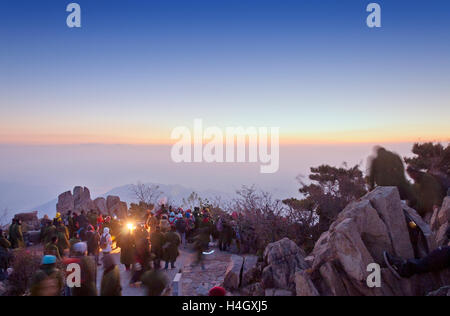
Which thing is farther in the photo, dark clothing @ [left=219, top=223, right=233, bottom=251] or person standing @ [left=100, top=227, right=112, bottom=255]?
dark clothing @ [left=219, top=223, right=233, bottom=251]

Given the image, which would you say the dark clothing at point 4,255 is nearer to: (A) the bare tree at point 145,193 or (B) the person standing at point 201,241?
(B) the person standing at point 201,241

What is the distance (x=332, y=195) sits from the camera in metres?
17.0

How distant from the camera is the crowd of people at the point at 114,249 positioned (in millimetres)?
7789

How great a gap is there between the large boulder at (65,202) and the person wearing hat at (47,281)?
2209 cm

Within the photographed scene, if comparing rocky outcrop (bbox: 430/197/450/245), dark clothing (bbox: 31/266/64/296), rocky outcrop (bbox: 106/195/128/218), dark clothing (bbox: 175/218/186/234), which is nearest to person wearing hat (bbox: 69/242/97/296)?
dark clothing (bbox: 31/266/64/296)

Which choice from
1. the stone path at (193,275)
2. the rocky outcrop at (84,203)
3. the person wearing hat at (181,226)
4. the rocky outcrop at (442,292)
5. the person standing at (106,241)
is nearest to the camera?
the rocky outcrop at (442,292)

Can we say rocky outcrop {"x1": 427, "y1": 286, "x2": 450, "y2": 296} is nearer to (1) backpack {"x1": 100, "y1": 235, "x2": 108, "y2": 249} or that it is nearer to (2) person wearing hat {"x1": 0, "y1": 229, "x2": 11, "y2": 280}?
(1) backpack {"x1": 100, "y1": 235, "x2": 108, "y2": 249}

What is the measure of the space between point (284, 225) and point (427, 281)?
7.11 metres

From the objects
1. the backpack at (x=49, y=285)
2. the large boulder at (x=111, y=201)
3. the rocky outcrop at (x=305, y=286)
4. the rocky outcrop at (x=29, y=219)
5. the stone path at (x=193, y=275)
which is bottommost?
the rocky outcrop at (x=29, y=219)

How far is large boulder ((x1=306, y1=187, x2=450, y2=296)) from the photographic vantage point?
838cm

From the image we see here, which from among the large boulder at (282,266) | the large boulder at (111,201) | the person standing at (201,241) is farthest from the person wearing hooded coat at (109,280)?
the large boulder at (111,201)

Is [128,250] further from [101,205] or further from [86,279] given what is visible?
[101,205]

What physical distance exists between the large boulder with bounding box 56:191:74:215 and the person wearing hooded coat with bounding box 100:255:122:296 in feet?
76.6
